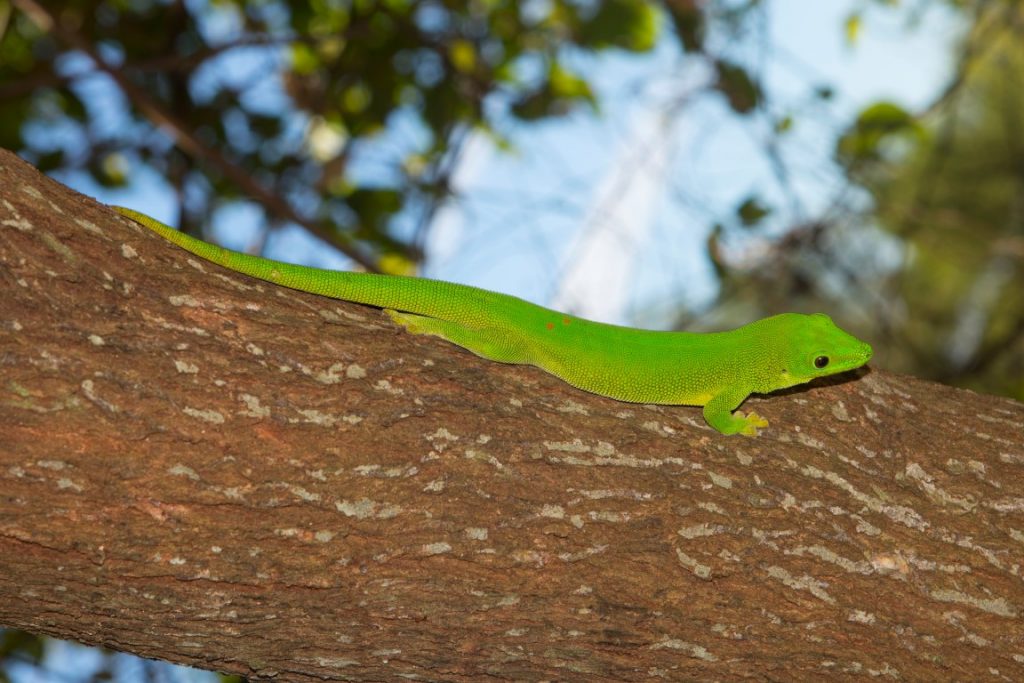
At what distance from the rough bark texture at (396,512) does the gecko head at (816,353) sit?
445mm

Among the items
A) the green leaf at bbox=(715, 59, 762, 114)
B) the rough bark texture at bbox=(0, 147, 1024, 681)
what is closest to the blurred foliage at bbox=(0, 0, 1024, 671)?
the green leaf at bbox=(715, 59, 762, 114)

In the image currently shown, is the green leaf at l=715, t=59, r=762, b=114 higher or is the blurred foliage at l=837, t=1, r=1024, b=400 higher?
the blurred foliage at l=837, t=1, r=1024, b=400

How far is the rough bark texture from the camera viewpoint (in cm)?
239

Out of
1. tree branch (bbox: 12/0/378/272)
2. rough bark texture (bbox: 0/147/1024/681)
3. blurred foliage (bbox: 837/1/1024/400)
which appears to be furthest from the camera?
blurred foliage (bbox: 837/1/1024/400)

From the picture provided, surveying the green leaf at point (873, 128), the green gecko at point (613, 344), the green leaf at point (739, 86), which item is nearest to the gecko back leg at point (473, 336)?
the green gecko at point (613, 344)

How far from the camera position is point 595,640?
8.88 ft

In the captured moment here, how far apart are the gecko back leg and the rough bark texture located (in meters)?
0.09

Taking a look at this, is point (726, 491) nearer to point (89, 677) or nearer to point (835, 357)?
point (835, 357)

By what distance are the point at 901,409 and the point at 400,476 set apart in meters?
2.02

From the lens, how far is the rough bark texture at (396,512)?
7.83ft

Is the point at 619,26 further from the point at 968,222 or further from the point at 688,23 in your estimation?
the point at 968,222

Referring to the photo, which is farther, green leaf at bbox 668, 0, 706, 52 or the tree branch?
green leaf at bbox 668, 0, 706, 52

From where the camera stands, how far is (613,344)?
3.47 metres

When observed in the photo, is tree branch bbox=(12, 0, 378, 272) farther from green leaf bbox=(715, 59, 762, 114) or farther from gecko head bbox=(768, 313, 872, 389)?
gecko head bbox=(768, 313, 872, 389)
